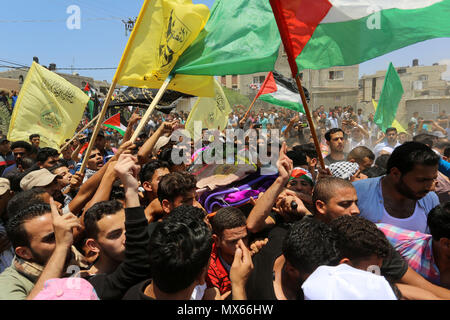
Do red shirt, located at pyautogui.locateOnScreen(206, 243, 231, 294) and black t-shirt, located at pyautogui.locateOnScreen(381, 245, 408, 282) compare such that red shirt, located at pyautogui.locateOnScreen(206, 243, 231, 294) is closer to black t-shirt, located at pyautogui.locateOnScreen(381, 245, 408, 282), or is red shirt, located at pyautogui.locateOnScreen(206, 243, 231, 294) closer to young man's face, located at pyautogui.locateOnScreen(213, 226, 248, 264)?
young man's face, located at pyautogui.locateOnScreen(213, 226, 248, 264)

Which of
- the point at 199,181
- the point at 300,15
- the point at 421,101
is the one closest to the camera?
the point at 300,15

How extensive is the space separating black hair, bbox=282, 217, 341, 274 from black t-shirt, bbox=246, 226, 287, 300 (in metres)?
0.18

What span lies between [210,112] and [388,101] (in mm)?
3972

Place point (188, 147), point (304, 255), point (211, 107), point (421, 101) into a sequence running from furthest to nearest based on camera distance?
1. point (421, 101)
2. point (211, 107)
3. point (188, 147)
4. point (304, 255)

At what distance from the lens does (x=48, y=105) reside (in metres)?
5.87

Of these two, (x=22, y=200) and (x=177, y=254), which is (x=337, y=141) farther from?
(x=22, y=200)

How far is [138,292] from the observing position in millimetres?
1554

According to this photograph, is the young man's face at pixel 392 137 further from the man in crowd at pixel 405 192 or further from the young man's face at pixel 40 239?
the young man's face at pixel 40 239

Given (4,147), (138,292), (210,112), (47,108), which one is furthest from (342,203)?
(4,147)

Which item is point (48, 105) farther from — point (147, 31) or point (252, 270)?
point (252, 270)

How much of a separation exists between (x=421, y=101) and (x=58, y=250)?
3159 centimetres

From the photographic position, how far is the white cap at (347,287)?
1.14m

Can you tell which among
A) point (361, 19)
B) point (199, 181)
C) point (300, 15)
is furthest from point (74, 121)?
point (361, 19)

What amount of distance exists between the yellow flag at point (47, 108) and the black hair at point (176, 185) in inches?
156
